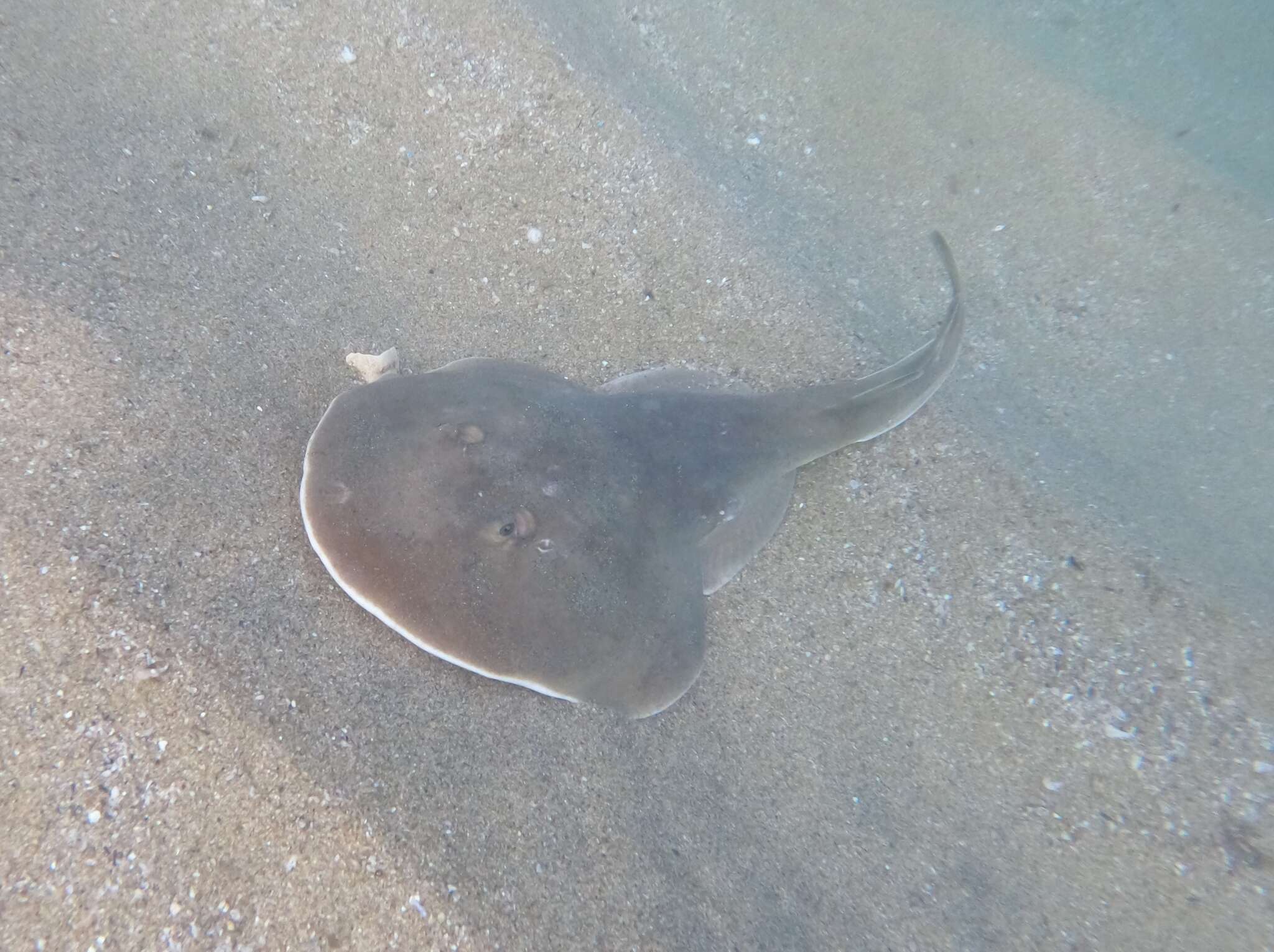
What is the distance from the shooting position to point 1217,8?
20.0 feet

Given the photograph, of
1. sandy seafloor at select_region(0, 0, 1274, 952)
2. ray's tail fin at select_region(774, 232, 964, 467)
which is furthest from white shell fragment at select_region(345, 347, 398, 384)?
ray's tail fin at select_region(774, 232, 964, 467)

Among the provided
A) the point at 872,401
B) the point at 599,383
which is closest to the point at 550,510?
the point at 599,383

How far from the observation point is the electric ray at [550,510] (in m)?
2.01

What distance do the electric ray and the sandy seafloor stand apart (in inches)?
7.4

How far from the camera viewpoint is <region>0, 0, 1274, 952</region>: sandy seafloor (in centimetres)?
169

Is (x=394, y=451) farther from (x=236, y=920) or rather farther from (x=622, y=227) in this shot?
(x=622, y=227)

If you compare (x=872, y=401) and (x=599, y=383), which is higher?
(x=872, y=401)

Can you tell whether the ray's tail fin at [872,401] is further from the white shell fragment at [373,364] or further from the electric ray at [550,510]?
the white shell fragment at [373,364]

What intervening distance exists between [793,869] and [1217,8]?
8.76 m

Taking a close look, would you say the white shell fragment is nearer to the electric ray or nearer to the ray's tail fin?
the electric ray

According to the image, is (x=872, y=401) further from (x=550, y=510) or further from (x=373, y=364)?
(x=373, y=364)

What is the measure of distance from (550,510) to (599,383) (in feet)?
3.39

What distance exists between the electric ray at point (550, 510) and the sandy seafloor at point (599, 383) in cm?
19

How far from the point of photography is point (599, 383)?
305 centimetres
